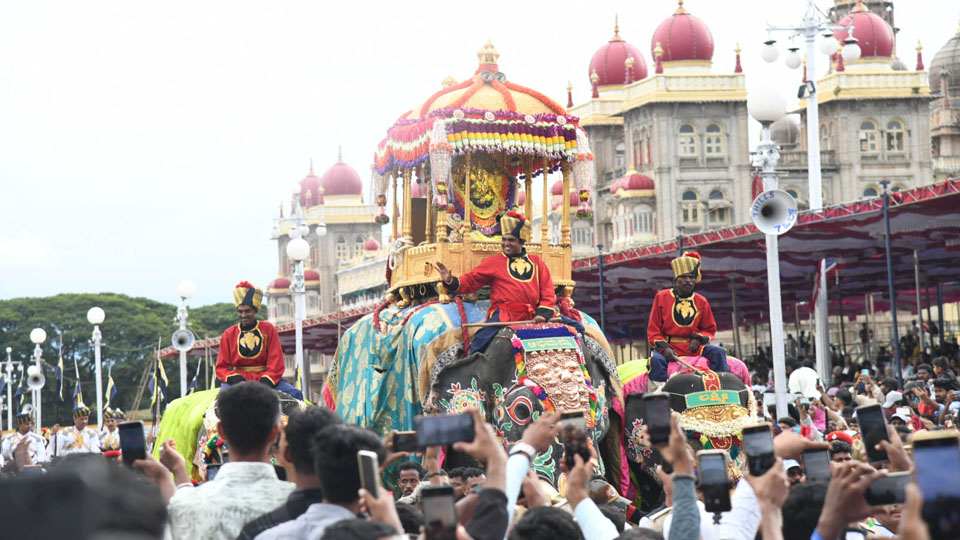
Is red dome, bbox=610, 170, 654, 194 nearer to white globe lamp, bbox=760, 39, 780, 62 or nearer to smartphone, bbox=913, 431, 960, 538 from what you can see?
white globe lamp, bbox=760, 39, 780, 62

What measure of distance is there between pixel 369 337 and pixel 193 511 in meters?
8.02

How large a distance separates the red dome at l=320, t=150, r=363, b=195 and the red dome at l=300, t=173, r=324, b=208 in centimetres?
55

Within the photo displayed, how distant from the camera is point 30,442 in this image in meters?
15.7

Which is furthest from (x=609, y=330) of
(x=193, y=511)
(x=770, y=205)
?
(x=193, y=511)

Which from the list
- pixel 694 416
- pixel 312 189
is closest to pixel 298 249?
pixel 694 416

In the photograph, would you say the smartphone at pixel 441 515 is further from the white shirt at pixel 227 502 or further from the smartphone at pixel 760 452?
the white shirt at pixel 227 502

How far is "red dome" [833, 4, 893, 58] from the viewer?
66000 mm

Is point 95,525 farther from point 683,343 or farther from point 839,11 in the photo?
point 839,11

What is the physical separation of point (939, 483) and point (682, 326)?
354 inches

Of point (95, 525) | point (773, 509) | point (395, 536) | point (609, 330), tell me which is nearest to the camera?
point (95, 525)

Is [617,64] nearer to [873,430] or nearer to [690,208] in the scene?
[690,208]

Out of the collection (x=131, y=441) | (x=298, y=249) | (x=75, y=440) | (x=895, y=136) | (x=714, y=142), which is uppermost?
(x=895, y=136)

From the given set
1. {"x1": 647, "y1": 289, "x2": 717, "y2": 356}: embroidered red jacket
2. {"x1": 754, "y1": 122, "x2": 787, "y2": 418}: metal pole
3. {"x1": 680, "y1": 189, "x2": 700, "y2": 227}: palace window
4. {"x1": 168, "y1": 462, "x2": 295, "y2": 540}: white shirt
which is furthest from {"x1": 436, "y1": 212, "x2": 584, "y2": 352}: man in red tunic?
{"x1": 680, "y1": 189, "x2": 700, "y2": 227}: palace window

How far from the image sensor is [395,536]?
360 centimetres
